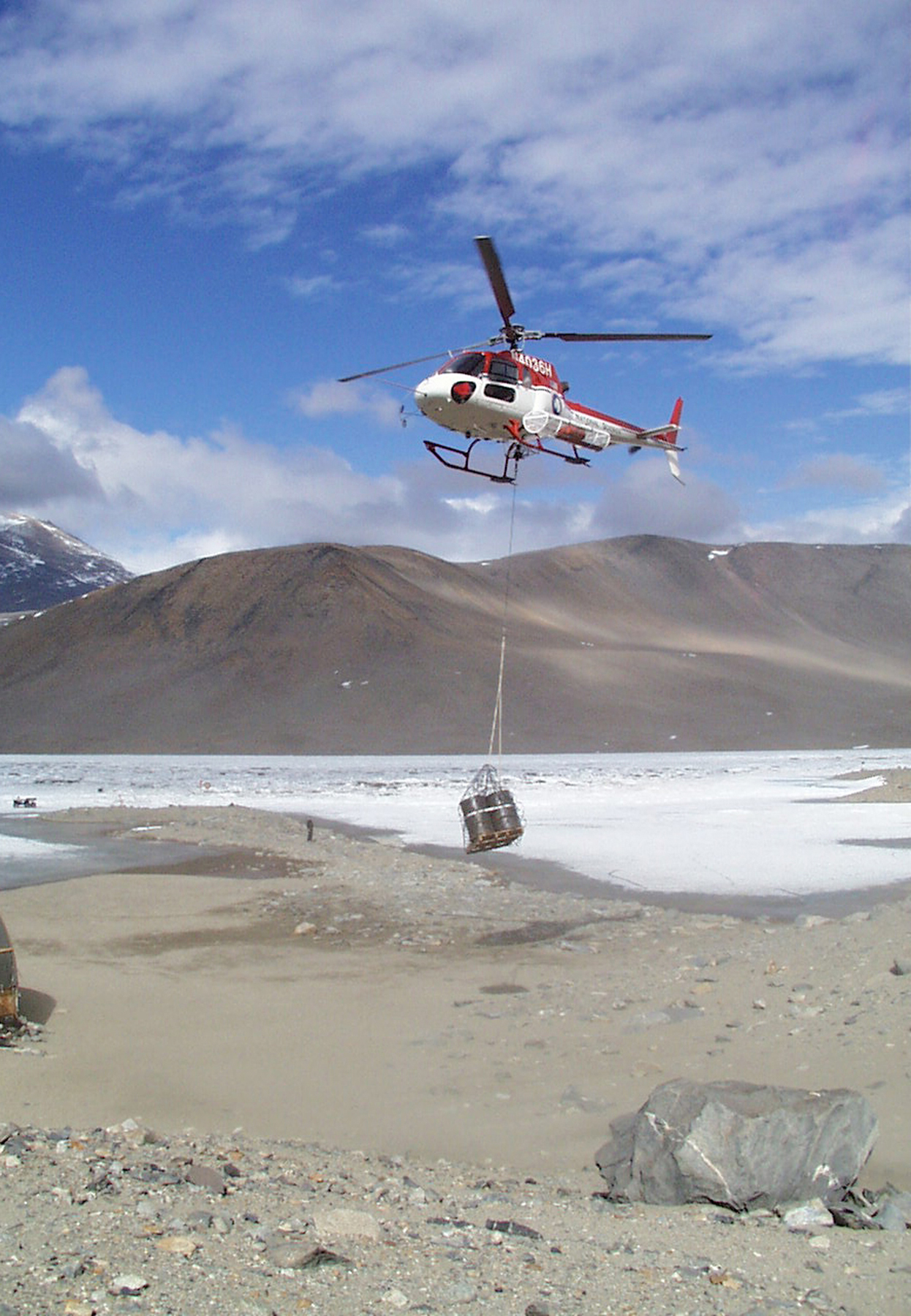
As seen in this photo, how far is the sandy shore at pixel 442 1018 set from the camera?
6.62 m

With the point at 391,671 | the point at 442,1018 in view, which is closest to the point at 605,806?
the point at 442,1018

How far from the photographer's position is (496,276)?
12578mm

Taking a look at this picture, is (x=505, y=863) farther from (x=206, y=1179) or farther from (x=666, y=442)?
(x=206, y=1179)

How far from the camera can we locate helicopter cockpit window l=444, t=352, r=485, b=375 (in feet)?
44.1

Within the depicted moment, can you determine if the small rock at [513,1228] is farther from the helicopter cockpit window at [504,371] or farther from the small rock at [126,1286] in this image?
the helicopter cockpit window at [504,371]

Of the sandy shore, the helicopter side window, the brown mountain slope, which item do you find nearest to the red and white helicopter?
the helicopter side window

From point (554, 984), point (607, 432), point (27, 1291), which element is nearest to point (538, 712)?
point (607, 432)

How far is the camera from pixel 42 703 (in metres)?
86.5

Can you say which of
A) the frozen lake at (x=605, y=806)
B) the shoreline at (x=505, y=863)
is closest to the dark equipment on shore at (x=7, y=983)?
the shoreline at (x=505, y=863)

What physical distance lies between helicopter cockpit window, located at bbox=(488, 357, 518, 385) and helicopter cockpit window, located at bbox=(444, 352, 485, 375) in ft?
0.48

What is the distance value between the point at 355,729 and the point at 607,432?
64366 mm

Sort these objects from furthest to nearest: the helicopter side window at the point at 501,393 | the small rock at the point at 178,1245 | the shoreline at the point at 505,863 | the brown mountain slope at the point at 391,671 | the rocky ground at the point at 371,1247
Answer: the brown mountain slope at the point at 391,671
the shoreline at the point at 505,863
the helicopter side window at the point at 501,393
the small rock at the point at 178,1245
the rocky ground at the point at 371,1247

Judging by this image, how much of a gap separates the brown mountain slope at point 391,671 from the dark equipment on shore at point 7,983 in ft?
218

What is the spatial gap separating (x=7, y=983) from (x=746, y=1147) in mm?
5313
